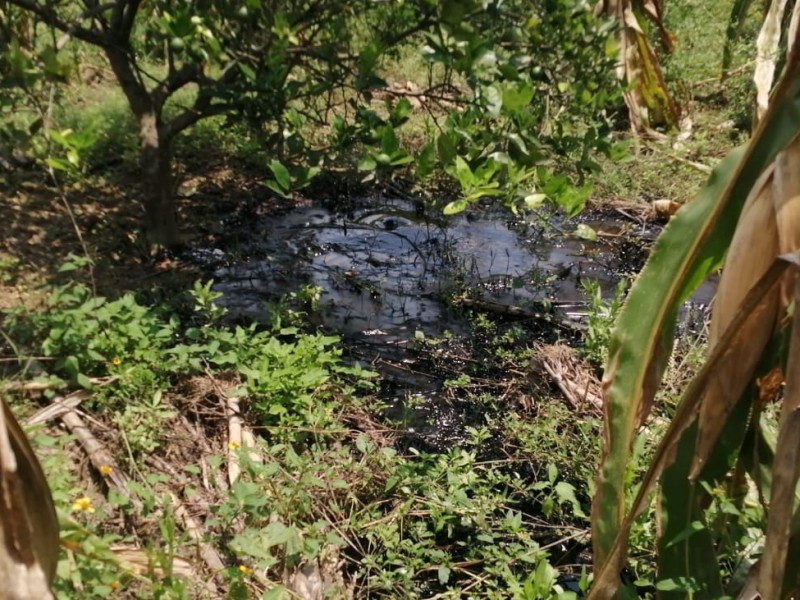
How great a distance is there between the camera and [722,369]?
1084 mm

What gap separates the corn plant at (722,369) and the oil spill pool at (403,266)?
2.23 metres

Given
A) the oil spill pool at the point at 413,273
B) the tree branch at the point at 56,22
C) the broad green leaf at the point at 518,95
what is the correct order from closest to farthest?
the broad green leaf at the point at 518,95
the tree branch at the point at 56,22
the oil spill pool at the point at 413,273

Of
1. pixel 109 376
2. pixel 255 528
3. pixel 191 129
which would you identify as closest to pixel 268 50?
pixel 109 376

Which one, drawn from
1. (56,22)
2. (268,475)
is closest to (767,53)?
(268,475)

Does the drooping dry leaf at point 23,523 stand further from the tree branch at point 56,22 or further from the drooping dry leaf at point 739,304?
the tree branch at point 56,22

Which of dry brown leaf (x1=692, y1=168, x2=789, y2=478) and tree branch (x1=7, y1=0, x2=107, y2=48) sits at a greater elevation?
tree branch (x1=7, y1=0, x2=107, y2=48)

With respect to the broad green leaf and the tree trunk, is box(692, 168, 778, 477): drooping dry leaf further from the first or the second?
the tree trunk

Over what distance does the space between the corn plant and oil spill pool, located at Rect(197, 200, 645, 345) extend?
7.31 feet

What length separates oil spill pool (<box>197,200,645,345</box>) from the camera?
370 cm

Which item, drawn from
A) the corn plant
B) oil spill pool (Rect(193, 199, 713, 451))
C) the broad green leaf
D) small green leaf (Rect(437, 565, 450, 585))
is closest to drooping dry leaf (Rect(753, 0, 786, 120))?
the corn plant

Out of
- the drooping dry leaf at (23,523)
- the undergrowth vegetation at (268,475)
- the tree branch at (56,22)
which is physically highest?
the tree branch at (56,22)

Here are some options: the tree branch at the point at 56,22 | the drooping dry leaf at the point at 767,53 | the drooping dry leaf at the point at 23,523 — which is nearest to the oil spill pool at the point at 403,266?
the tree branch at the point at 56,22

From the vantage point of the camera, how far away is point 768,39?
1.62 metres

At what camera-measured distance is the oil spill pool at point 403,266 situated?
12.1ft
